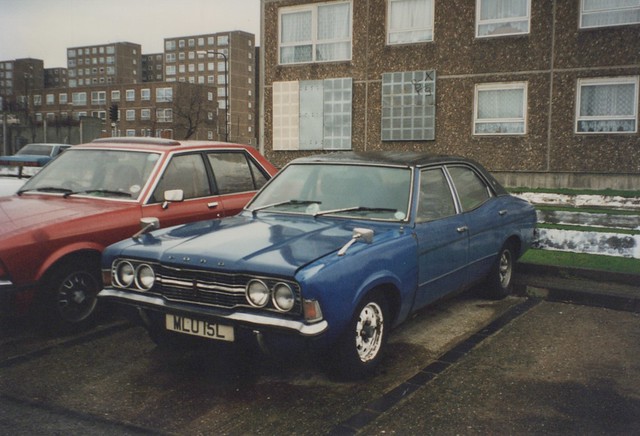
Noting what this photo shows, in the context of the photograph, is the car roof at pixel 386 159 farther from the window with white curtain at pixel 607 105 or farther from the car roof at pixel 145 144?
the window with white curtain at pixel 607 105

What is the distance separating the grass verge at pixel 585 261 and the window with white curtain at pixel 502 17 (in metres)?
10.8

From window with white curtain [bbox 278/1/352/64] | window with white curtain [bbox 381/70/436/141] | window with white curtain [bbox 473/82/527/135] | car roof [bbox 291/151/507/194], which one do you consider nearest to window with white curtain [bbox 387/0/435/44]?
window with white curtain [bbox 381/70/436/141]

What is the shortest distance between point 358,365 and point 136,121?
362 feet

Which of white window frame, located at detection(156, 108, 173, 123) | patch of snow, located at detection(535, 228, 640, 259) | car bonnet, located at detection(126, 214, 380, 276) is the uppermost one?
white window frame, located at detection(156, 108, 173, 123)

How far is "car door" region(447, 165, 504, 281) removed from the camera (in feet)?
19.4

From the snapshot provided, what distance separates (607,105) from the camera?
55.2ft

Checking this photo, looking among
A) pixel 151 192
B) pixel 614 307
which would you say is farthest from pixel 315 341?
pixel 614 307

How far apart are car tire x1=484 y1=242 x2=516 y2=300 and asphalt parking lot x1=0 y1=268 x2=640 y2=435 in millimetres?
852

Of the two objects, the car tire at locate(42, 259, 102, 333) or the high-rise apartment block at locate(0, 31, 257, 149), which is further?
the high-rise apartment block at locate(0, 31, 257, 149)

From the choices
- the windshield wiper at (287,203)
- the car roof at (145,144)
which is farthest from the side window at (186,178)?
the windshield wiper at (287,203)

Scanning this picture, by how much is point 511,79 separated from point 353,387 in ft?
50.0

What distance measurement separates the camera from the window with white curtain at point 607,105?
16.5m

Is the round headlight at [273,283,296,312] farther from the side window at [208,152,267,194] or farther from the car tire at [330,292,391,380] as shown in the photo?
the side window at [208,152,267,194]

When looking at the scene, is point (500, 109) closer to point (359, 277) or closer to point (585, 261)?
point (585, 261)
